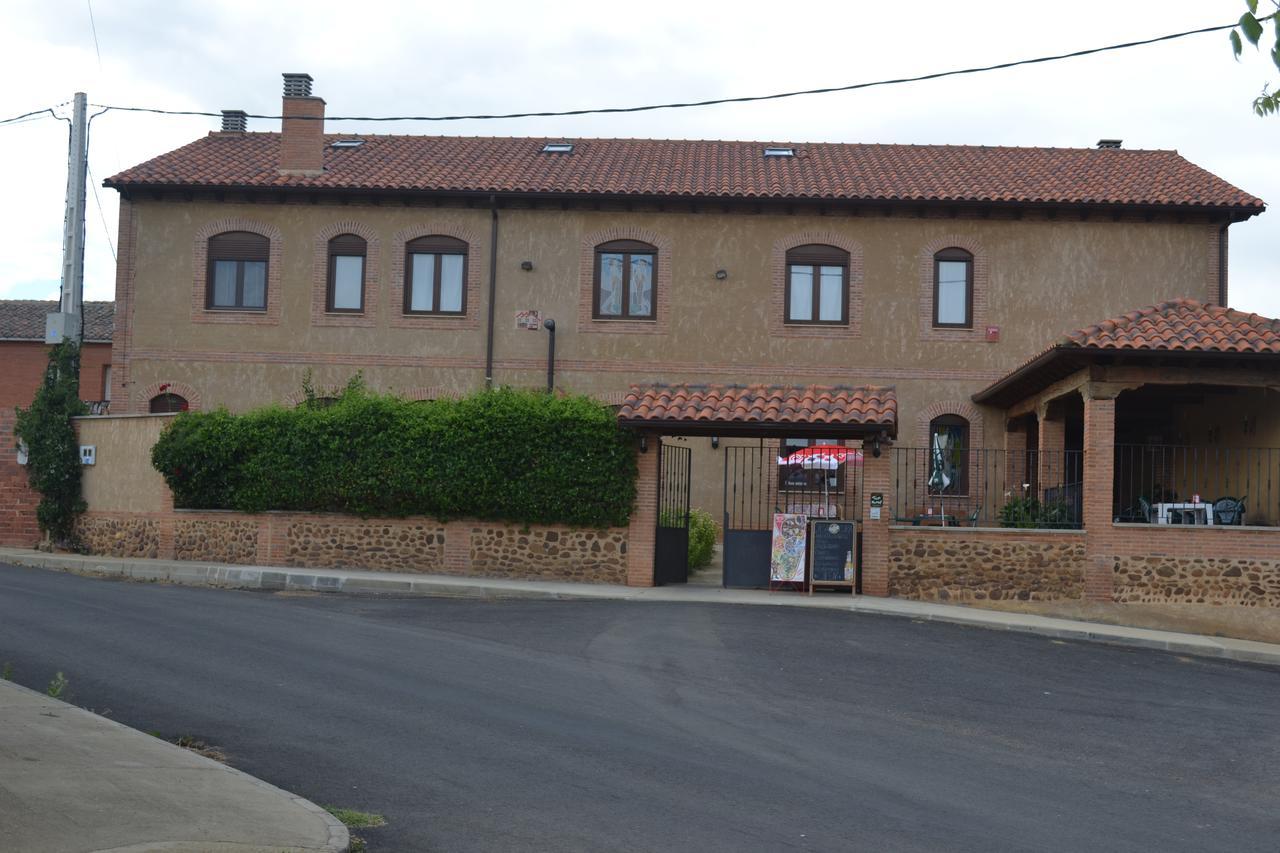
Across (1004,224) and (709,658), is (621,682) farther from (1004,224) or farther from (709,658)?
(1004,224)

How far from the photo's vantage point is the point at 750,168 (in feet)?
95.0

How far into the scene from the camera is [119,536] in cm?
2289

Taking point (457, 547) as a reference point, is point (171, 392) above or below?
above

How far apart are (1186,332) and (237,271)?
18.8 m

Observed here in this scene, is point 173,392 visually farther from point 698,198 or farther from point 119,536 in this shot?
point 698,198

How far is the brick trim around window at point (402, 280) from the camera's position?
89.9 feet

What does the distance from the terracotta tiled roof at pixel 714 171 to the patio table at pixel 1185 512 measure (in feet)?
27.8

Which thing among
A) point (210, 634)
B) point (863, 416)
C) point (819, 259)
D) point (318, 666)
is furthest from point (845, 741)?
point (819, 259)

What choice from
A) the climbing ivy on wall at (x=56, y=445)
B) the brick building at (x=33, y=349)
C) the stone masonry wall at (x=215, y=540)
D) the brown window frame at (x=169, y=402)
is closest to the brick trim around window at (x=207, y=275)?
the brown window frame at (x=169, y=402)

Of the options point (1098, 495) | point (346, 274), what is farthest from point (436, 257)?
point (1098, 495)

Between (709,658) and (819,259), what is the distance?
1530cm

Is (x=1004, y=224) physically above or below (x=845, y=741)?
above

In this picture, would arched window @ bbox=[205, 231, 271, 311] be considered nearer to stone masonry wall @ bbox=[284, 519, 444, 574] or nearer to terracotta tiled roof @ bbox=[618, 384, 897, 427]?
stone masonry wall @ bbox=[284, 519, 444, 574]

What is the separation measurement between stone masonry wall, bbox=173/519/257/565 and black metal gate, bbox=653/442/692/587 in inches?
259
